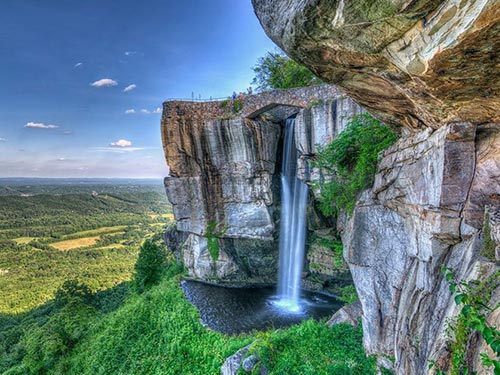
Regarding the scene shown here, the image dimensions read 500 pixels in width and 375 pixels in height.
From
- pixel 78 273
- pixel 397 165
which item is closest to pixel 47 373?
pixel 397 165

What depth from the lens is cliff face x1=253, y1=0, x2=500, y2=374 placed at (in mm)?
2547

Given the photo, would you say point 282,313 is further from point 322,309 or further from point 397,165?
point 397,165

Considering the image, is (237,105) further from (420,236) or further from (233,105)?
(420,236)

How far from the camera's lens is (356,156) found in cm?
811

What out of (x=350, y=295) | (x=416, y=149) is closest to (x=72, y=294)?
(x=350, y=295)

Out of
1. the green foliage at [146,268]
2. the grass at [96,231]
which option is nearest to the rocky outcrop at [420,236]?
the green foliage at [146,268]

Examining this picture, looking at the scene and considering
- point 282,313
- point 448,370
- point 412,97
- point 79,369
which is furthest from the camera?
point 282,313

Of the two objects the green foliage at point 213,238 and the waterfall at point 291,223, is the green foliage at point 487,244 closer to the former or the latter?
the waterfall at point 291,223

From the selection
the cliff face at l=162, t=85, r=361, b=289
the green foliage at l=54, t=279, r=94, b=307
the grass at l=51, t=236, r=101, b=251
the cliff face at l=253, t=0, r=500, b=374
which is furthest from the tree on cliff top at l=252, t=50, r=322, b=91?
the grass at l=51, t=236, r=101, b=251

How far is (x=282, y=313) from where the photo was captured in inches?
475

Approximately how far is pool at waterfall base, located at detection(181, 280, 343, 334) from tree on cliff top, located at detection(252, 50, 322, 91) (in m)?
12.0

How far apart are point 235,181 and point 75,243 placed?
70122 mm

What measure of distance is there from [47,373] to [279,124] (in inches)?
655

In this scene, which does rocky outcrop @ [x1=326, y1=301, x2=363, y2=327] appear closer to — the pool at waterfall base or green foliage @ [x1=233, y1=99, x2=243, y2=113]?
the pool at waterfall base
